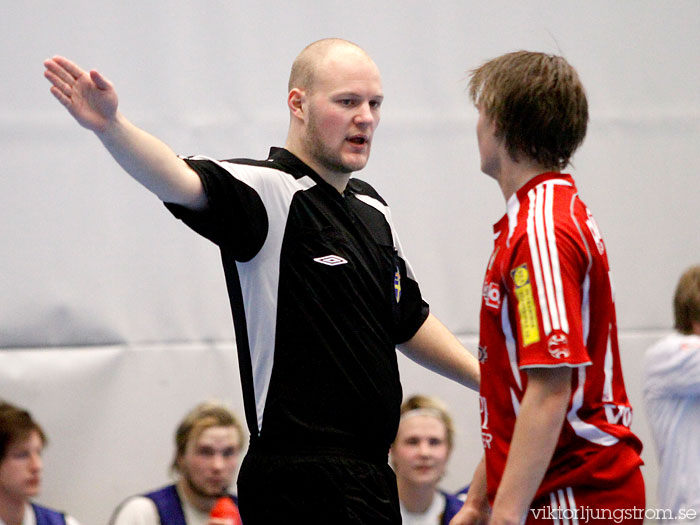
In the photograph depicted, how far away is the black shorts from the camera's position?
2305 mm

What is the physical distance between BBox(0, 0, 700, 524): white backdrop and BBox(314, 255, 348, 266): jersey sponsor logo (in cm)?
202

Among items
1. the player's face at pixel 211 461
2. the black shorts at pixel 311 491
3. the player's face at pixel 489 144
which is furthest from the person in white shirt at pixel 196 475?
the player's face at pixel 489 144

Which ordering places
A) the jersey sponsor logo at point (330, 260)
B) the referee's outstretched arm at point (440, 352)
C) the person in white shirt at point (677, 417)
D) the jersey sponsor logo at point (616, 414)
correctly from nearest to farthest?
the jersey sponsor logo at point (616, 414)
the jersey sponsor logo at point (330, 260)
the referee's outstretched arm at point (440, 352)
the person in white shirt at point (677, 417)

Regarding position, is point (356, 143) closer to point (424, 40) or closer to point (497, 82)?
point (497, 82)

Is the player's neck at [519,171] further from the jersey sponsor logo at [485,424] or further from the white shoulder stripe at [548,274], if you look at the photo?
the jersey sponsor logo at [485,424]

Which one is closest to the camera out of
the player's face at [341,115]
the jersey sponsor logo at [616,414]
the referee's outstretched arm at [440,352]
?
the jersey sponsor logo at [616,414]

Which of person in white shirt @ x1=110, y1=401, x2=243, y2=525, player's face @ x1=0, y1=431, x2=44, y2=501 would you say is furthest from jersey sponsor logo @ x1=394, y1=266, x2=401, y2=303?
player's face @ x1=0, y1=431, x2=44, y2=501

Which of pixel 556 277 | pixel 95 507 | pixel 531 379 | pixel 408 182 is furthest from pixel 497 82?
pixel 95 507

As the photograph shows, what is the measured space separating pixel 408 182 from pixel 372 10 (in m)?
0.84

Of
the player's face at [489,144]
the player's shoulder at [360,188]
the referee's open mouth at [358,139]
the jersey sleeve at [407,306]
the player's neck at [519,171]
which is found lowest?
the jersey sleeve at [407,306]

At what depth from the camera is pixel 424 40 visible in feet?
15.2

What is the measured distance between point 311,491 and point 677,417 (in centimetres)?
145

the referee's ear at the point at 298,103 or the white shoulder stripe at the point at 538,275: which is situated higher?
the referee's ear at the point at 298,103

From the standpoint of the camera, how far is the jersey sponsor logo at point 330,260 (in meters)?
2.39
